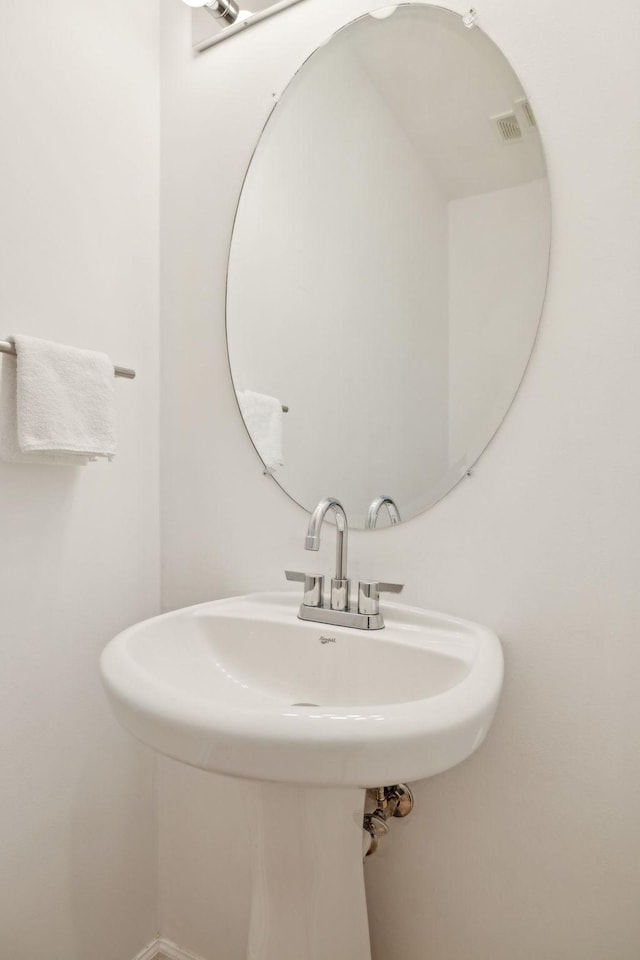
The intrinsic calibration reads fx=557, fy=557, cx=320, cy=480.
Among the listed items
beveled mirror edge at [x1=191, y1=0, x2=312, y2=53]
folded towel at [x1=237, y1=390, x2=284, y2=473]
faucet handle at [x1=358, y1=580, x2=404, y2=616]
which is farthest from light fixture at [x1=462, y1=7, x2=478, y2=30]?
faucet handle at [x1=358, y1=580, x2=404, y2=616]

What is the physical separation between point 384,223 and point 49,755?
1.23 m

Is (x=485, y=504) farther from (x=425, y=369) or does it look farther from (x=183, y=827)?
(x=183, y=827)

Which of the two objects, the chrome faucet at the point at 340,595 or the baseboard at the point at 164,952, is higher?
the chrome faucet at the point at 340,595

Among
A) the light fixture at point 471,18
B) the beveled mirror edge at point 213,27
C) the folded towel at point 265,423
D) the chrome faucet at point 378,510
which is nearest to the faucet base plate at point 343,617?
the chrome faucet at point 378,510

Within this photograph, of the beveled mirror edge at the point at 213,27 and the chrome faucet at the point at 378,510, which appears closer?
the chrome faucet at the point at 378,510

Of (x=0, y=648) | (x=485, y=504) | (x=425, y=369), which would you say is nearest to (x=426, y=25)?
(x=425, y=369)

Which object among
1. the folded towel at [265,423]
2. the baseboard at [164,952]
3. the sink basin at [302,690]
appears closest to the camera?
the sink basin at [302,690]

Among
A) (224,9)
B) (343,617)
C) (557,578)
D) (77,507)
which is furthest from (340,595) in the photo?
(224,9)

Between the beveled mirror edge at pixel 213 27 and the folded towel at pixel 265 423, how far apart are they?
2.66ft

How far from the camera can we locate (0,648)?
1.01 m

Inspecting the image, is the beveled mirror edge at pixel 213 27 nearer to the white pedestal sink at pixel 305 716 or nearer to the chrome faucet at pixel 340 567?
the chrome faucet at pixel 340 567

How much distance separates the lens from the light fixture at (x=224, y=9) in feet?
3.95

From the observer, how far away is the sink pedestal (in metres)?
0.81

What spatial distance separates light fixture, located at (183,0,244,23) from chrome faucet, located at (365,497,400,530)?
112cm
